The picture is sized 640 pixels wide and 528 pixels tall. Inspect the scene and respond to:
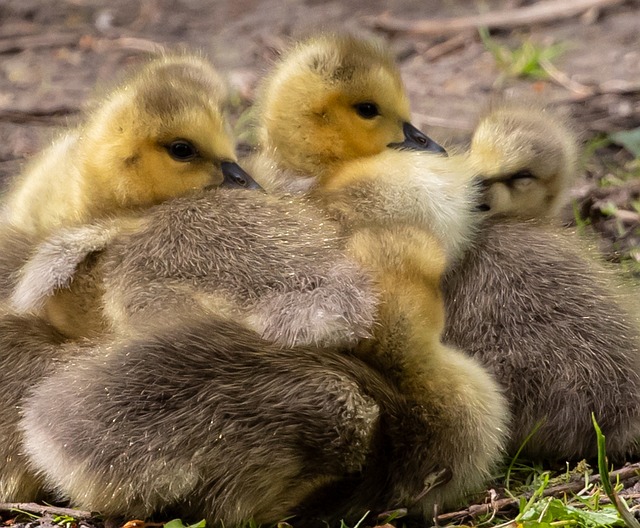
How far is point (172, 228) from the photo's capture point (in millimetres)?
2242

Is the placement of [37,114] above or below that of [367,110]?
below

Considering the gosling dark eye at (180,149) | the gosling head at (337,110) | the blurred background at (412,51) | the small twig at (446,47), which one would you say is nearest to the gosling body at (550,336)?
the gosling head at (337,110)

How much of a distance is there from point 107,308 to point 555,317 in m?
0.96

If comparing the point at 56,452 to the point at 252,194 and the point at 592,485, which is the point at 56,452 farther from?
the point at 592,485

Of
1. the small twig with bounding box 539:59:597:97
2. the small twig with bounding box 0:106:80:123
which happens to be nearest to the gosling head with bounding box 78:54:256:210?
the small twig with bounding box 0:106:80:123

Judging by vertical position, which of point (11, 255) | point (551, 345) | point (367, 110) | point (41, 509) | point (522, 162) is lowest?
point (41, 509)

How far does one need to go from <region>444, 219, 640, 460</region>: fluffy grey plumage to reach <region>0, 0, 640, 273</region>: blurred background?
1.44 metres

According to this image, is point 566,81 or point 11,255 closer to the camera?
point 11,255

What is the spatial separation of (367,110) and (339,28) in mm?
1549

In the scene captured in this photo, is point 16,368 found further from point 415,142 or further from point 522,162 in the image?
point 522,162

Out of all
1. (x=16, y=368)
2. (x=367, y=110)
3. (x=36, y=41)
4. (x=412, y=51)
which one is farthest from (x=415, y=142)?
(x=36, y=41)

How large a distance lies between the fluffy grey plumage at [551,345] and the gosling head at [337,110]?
404 mm

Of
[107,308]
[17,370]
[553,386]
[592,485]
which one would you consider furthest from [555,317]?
[17,370]

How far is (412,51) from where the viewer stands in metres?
5.44
